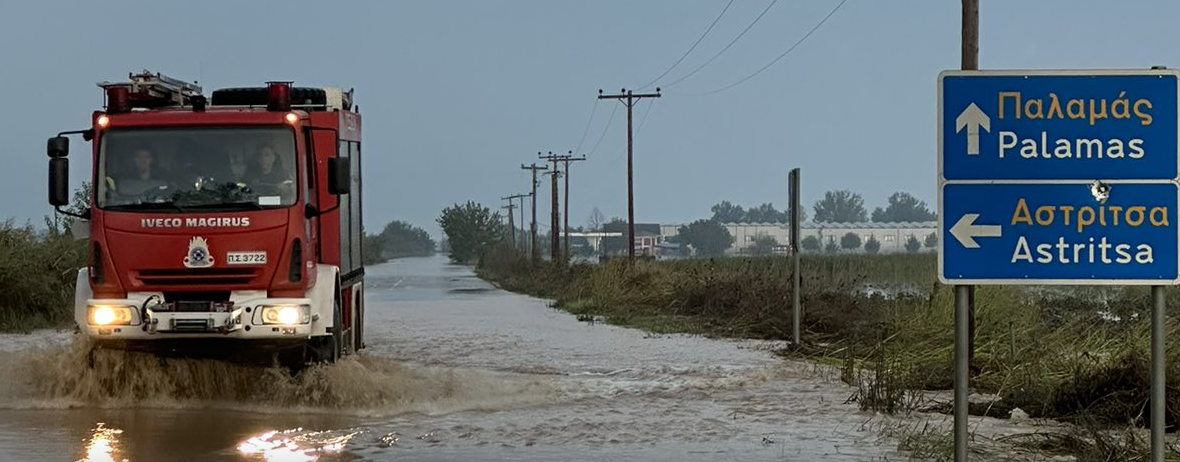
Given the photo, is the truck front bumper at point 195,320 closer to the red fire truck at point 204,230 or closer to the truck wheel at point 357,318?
the red fire truck at point 204,230

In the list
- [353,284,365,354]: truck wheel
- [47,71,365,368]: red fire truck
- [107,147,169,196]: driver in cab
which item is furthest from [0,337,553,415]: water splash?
[353,284,365,354]: truck wheel

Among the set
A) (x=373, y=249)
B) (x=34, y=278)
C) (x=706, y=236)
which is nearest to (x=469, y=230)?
(x=373, y=249)

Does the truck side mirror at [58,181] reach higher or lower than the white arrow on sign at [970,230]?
higher

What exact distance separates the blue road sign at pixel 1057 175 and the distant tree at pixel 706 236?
15190 cm

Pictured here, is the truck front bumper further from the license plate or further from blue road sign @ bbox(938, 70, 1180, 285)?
blue road sign @ bbox(938, 70, 1180, 285)

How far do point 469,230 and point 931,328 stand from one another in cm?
11788

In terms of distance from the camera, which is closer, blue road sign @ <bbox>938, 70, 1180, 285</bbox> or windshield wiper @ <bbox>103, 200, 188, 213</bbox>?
blue road sign @ <bbox>938, 70, 1180, 285</bbox>

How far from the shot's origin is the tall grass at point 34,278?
2503 cm

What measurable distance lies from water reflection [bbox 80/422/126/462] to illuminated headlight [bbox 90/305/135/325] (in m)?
1.08

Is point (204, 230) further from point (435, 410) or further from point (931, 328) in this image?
point (931, 328)

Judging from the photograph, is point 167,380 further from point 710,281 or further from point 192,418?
point 710,281

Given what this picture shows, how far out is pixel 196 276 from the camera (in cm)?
1248

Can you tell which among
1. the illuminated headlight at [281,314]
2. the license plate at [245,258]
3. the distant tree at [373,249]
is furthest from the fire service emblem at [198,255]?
the distant tree at [373,249]

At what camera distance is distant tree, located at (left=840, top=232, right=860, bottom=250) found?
144 m
